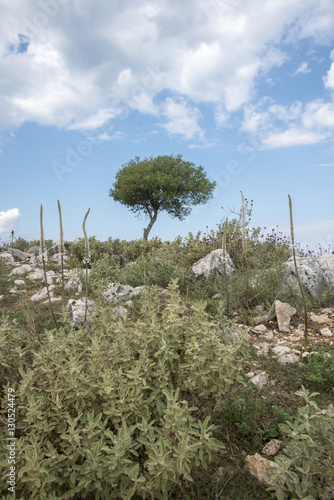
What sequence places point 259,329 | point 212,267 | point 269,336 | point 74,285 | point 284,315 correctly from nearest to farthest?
point 269,336 < point 259,329 < point 284,315 < point 212,267 < point 74,285

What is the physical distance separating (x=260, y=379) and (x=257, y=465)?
1.50m

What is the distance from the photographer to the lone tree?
2844 cm

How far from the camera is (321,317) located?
6.07 metres

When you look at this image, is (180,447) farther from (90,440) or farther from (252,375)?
(252,375)

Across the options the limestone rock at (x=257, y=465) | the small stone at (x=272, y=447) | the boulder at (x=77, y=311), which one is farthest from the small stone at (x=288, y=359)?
the boulder at (x=77, y=311)

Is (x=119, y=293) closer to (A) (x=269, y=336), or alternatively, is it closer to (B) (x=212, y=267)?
(B) (x=212, y=267)

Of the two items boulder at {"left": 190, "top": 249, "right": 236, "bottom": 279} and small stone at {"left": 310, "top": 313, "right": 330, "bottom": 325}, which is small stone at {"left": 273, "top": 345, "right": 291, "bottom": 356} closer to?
small stone at {"left": 310, "top": 313, "right": 330, "bottom": 325}

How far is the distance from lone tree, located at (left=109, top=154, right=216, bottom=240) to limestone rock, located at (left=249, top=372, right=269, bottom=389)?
955 inches

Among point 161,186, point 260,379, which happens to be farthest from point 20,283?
point 161,186

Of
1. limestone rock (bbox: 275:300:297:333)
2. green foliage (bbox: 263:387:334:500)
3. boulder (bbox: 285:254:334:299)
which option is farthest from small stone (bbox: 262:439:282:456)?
boulder (bbox: 285:254:334:299)

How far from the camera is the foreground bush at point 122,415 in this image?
7.33 ft

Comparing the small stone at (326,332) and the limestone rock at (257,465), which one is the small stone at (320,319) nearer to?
the small stone at (326,332)

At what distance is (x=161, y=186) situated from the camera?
28.5m

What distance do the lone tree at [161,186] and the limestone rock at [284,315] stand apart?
888 inches
